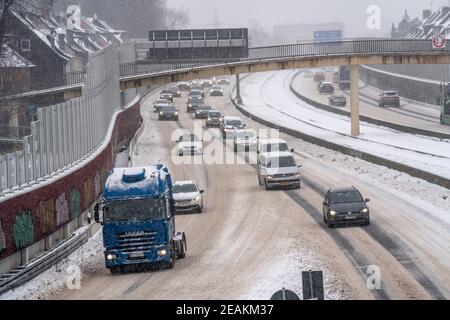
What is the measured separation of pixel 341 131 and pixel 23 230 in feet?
206

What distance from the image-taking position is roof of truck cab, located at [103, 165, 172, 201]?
107 feet

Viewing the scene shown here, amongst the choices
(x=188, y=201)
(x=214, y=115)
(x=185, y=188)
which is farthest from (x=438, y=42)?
(x=188, y=201)

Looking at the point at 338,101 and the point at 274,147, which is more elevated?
the point at 338,101

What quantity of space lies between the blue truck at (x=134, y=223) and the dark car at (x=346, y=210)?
10005mm

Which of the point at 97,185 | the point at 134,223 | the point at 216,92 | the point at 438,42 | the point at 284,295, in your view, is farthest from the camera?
the point at 216,92

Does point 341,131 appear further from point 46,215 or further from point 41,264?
point 41,264

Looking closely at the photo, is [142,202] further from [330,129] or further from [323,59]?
[330,129]

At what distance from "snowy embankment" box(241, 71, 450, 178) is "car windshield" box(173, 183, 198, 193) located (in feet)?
38.8

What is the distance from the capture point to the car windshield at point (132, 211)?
3253cm

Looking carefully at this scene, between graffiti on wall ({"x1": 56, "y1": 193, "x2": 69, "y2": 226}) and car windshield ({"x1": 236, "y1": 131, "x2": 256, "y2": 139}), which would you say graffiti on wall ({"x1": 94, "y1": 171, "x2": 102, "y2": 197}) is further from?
car windshield ({"x1": 236, "y1": 131, "x2": 256, "y2": 139})

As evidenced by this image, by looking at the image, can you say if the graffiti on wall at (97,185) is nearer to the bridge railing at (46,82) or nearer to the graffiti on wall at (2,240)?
the graffiti on wall at (2,240)

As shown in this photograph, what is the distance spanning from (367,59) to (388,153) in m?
16.0

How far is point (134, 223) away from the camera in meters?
32.5
